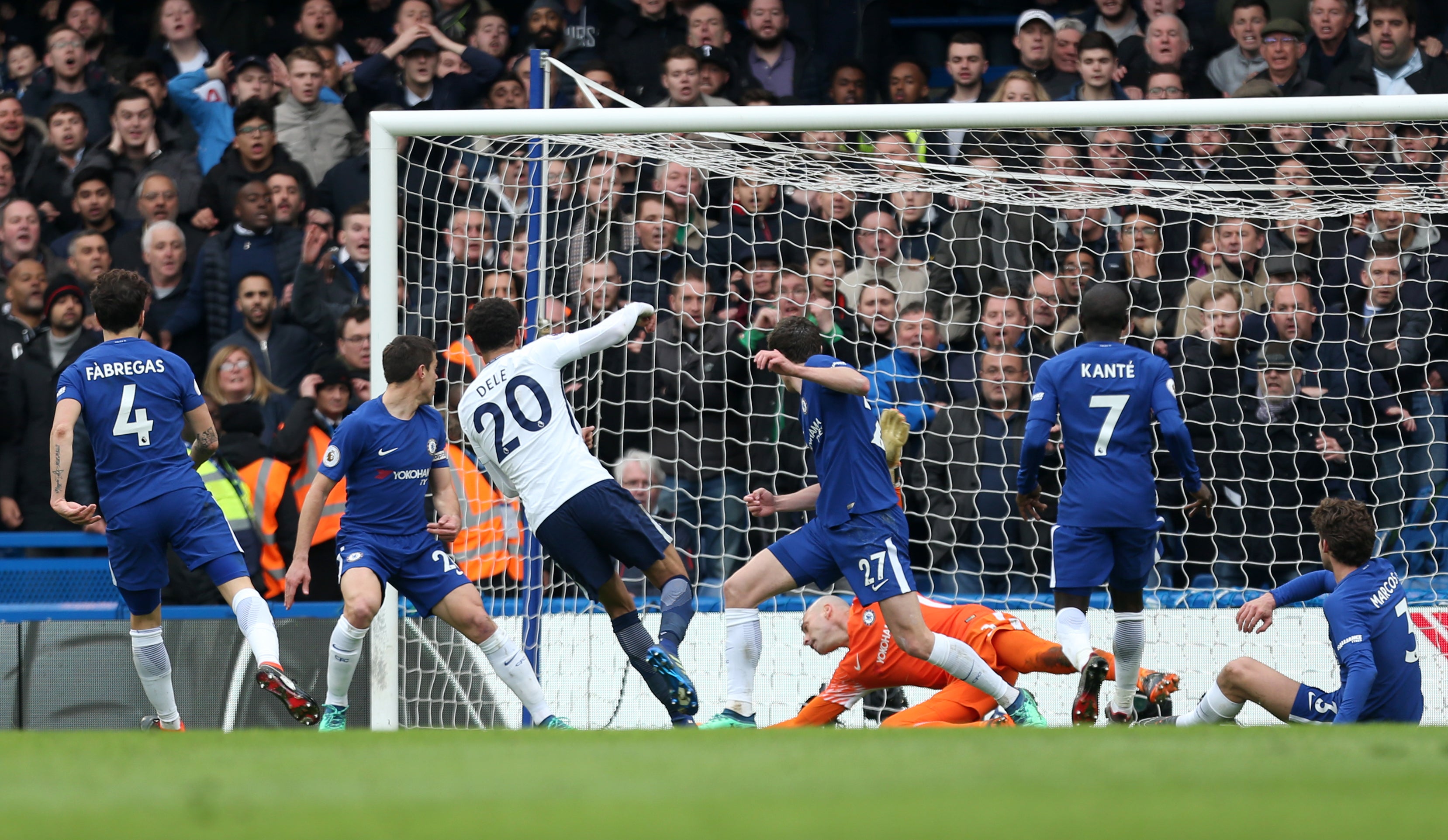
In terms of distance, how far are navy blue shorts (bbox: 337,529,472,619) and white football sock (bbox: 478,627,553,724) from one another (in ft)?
0.95

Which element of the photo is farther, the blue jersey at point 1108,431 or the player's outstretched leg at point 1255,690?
the blue jersey at point 1108,431

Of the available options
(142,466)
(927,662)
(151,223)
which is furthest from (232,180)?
(927,662)

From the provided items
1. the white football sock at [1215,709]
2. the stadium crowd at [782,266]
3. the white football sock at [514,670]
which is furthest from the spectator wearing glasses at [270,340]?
the white football sock at [1215,709]

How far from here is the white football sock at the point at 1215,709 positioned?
246 inches

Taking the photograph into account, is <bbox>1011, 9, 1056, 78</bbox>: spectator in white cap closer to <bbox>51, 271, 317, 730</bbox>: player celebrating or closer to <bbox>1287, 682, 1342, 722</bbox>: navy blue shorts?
<bbox>1287, 682, 1342, 722</bbox>: navy blue shorts

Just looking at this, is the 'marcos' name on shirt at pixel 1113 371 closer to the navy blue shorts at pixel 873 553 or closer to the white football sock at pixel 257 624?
the navy blue shorts at pixel 873 553

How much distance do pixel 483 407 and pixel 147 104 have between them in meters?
5.46

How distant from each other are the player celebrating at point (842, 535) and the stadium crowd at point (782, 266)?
4.86 feet

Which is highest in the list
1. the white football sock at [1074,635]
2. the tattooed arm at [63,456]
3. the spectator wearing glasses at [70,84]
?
the spectator wearing glasses at [70,84]

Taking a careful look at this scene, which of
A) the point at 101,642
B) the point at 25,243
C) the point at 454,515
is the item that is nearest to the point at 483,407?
the point at 454,515

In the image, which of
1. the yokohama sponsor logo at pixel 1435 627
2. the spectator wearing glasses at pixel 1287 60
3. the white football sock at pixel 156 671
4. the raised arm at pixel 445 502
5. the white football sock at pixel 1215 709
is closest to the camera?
the white football sock at pixel 1215 709

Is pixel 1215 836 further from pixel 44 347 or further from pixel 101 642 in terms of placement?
pixel 44 347

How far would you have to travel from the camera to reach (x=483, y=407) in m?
6.51

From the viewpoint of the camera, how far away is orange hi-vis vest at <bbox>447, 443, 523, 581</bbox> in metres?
8.15
